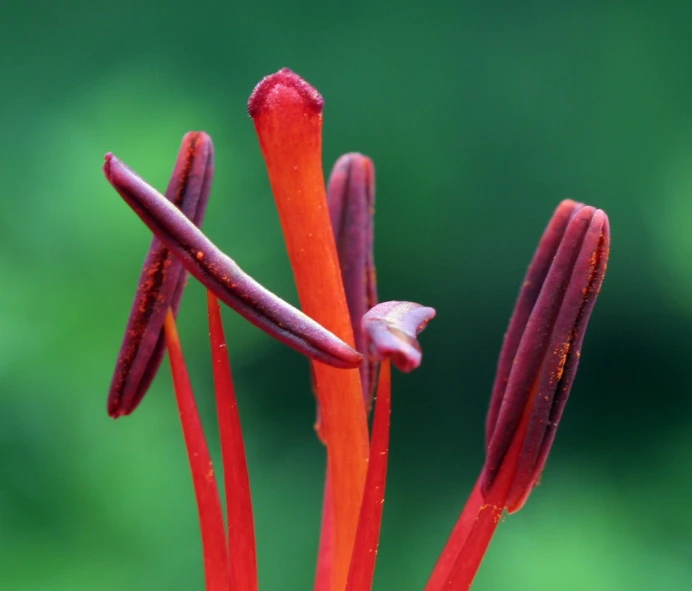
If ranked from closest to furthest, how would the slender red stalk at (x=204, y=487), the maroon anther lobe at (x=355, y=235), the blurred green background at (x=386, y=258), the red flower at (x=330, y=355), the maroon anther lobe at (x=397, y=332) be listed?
1. the maroon anther lobe at (x=397, y=332)
2. the red flower at (x=330, y=355)
3. the slender red stalk at (x=204, y=487)
4. the maroon anther lobe at (x=355, y=235)
5. the blurred green background at (x=386, y=258)

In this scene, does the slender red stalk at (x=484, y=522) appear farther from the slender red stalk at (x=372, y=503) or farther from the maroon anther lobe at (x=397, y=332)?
the maroon anther lobe at (x=397, y=332)

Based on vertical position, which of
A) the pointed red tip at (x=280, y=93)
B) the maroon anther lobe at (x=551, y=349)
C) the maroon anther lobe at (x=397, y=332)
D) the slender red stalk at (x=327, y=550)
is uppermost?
the pointed red tip at (x=280, y=93)

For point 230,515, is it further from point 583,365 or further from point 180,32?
point 180,32

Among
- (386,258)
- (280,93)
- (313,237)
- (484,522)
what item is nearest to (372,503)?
(484,522)

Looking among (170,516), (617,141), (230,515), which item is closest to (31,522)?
(170,516)

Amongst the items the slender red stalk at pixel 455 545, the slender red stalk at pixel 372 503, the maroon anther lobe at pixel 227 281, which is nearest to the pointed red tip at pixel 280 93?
the maroon anther lobe at pixel 227 281
